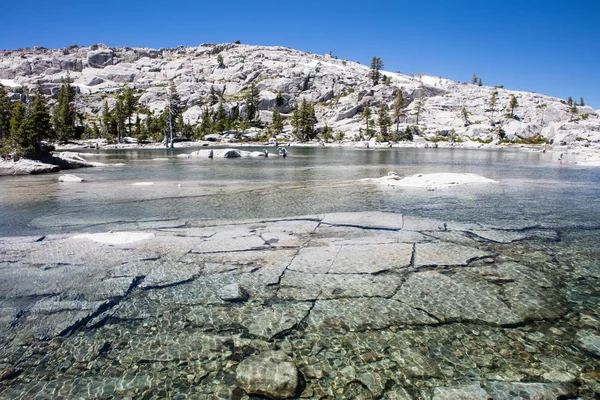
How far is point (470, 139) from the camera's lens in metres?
116

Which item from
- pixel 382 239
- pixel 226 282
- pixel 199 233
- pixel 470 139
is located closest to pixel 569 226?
pixel 382 239

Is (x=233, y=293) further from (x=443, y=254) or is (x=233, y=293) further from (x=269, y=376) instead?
(x=443, y=254)

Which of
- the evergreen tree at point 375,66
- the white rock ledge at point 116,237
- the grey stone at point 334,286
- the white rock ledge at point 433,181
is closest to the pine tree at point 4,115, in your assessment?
the white rock ledge at point 116,237

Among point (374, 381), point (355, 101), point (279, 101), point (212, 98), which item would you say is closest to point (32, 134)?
point (374, 381)

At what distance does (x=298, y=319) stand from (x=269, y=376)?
1417mm

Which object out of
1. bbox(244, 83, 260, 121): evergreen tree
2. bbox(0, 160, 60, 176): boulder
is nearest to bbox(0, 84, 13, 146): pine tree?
bbox(0, 160, 60, 176): boulder

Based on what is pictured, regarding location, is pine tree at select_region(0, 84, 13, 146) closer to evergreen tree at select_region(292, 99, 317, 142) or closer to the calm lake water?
the calm lake water

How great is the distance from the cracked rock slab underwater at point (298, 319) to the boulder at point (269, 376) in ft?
0.06

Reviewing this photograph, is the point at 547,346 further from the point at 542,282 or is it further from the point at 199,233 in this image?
the point at 199,233

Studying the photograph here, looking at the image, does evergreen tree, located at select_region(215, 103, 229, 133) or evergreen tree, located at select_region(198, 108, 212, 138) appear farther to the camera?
evergreen tree, located at select_region(215, 103, 229, 133)

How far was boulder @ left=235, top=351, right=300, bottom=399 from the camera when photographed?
4047mm

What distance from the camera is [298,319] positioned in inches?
220

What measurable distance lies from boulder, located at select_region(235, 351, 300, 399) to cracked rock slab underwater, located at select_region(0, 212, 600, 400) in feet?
0.06

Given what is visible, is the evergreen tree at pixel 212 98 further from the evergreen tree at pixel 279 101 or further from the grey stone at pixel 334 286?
the grey stone at pixel 334 286
